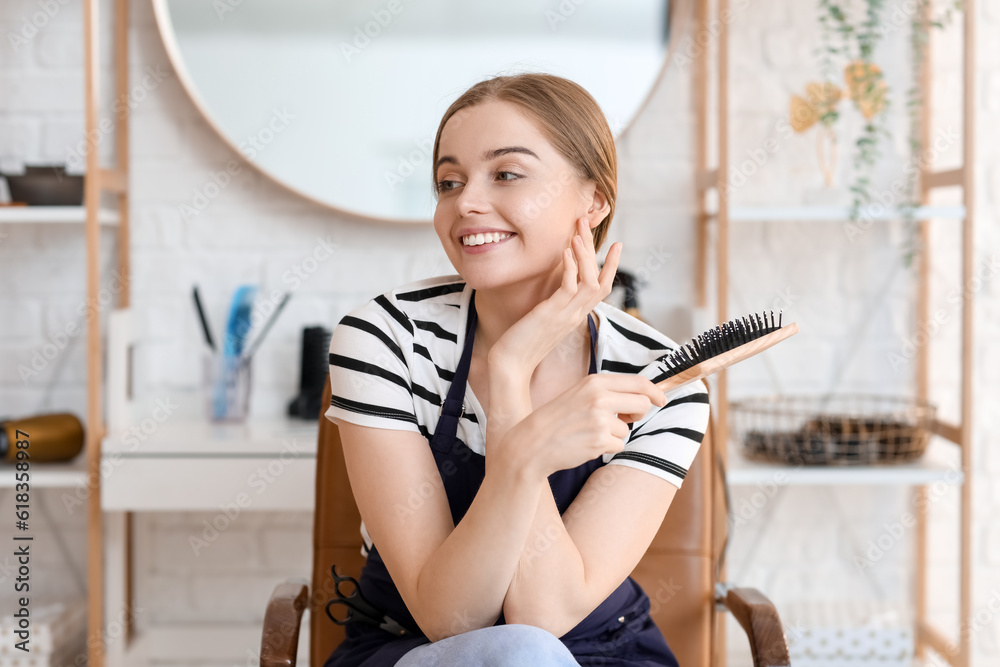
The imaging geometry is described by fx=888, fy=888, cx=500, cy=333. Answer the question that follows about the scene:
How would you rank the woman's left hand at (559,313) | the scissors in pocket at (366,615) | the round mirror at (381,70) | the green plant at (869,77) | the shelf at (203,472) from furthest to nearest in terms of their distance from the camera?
the round mirror at (381,70) → the green plant at (869,77) → the shelf at (203,472) → the scissors in pocket at (366,615) → the woman's left hand at (559,313)

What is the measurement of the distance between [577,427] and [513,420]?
0.10 metres

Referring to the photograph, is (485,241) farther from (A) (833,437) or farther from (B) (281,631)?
(A) (833,437)

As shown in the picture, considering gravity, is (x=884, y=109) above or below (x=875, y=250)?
above

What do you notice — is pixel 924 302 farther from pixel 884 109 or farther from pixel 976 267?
pixel 884 109

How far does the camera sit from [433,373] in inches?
46.3

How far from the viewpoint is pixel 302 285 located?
6.65 ft

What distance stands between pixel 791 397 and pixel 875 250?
399mm

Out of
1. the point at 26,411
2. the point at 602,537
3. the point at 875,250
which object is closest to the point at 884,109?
the point at 875,250

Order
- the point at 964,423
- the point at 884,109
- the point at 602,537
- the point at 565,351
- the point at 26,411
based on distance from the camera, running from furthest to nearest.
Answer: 1. the point at 26,411
2. the point at 884,109
3. the point at 964,423
4. the point at 565,351
5. the point at 602,537

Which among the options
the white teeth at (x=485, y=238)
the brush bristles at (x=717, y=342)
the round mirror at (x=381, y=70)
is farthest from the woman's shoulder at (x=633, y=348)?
the round mirror at (x=381, y=70)

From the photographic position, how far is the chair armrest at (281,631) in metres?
1.14

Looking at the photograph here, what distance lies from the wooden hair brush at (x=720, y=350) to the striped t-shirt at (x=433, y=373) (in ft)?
0.11

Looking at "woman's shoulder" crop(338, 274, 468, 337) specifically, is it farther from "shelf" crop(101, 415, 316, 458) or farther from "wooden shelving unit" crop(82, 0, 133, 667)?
"wooden shelving unit" crop(82, 0, 133, 667)

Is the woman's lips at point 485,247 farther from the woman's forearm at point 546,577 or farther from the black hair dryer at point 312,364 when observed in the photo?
the black hair dryer at point 312,364
